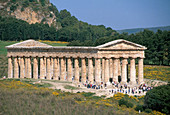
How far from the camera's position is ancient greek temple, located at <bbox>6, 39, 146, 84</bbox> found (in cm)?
7012

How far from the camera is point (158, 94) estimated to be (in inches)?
1868

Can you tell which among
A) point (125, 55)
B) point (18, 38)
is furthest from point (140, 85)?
point (18, 38)

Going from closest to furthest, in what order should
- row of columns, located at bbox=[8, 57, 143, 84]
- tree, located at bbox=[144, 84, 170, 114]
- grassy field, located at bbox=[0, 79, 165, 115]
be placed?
grassy field, located at bbox=[0, 79, 165, 115] → tree, located at bbox=[144, 84, 170, 114] → row of columns, located at bbox=[8, 57, 143, 84]

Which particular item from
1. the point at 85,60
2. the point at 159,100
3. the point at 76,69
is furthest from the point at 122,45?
the point at 159,100

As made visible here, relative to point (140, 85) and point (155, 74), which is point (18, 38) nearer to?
point (155, 74)

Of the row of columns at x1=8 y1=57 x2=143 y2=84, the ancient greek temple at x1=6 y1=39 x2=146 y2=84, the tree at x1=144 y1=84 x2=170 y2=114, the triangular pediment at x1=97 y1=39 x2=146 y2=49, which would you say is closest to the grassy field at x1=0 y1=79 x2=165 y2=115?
the tree at x1=144 y1=84 x2=170 y2=114

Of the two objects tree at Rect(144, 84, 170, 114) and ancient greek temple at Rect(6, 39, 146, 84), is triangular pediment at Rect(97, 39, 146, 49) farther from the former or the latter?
tree at Rect(144, 84, 170, 114)

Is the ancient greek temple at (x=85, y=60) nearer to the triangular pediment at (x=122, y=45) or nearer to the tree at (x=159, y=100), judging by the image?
the triangular pediment at (x=122, y=45)

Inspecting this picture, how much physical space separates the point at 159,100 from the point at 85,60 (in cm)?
3017

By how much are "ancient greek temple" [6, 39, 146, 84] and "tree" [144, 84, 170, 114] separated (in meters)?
22.8

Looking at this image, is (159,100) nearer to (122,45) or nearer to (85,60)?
(122,45)

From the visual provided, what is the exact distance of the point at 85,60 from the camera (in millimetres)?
73312

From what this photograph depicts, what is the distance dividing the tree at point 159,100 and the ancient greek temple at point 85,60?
74.9 feet

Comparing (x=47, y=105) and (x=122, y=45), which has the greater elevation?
(x=122, y=45)
